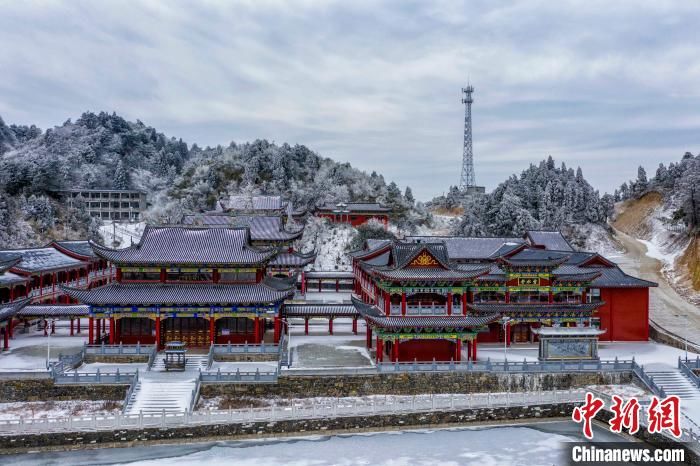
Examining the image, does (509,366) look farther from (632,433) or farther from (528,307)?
(528,307)

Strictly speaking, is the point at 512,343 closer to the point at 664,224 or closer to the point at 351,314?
the point at 351,314

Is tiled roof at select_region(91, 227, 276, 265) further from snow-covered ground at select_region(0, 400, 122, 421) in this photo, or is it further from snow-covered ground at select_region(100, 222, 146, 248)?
snow-covered ground at select_region(100, 222, 146, 248)

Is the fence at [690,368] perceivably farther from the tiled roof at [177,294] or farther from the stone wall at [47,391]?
the stone wall at [47,391]

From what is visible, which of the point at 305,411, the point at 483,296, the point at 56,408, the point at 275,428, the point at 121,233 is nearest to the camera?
the point at 275,428

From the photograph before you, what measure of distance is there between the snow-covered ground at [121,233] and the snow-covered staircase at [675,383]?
83.1 metres

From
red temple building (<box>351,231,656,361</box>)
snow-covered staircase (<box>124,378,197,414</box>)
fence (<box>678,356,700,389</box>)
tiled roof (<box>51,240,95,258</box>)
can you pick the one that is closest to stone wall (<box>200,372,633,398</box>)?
snow-covered staircase (<box>124,378,197,414</box>)

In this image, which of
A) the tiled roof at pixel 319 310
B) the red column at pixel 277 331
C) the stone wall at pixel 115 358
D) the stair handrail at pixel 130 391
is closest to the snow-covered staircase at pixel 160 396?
the stair handrail at pixel 130 391

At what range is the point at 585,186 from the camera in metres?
103

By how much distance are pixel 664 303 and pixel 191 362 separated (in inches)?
1792

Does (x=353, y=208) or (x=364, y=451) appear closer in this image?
(x=364, y=451)

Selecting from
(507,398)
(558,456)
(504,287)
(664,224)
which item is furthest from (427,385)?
(664,224)

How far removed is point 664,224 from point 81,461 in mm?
91822

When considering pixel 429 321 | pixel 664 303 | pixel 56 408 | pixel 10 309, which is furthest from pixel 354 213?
pixel 56 408

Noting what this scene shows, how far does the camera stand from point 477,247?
182ft
